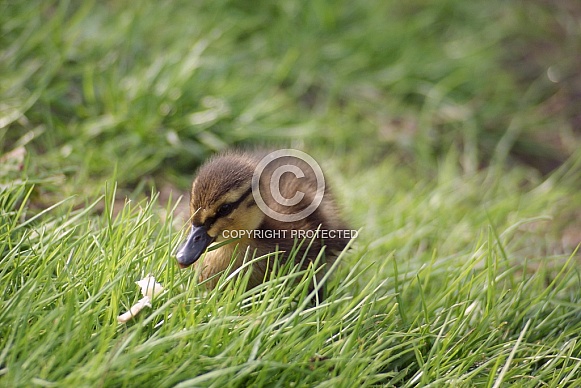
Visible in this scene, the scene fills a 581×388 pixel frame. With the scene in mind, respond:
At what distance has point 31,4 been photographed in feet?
14.2

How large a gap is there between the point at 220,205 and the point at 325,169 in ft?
5.41

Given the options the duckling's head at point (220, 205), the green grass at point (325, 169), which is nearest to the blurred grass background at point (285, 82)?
the green grass at point (325, 169)

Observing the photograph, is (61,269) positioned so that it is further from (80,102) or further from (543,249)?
(543,249)

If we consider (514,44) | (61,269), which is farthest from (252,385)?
(514,44)

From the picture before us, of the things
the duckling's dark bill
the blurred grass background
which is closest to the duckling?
the duckling's dark bill

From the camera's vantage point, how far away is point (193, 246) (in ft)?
8.30

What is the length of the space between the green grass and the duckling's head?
3.7 inches

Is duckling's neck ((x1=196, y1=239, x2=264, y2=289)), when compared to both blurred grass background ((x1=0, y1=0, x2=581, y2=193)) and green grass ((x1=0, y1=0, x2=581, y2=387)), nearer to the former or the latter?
green grass ((x1=0, y1=0, x2=581, y2=387))

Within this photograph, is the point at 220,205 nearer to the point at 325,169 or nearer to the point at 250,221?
the point at 250,221

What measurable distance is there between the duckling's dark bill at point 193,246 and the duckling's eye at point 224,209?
0.25 ft

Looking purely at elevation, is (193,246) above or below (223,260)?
above

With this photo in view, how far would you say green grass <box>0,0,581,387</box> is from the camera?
7.24 ft

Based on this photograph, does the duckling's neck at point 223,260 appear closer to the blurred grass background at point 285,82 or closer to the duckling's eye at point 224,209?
the duckling's eye at point 224,209

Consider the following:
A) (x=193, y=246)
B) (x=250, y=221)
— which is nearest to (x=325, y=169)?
(x=250, y=221)
